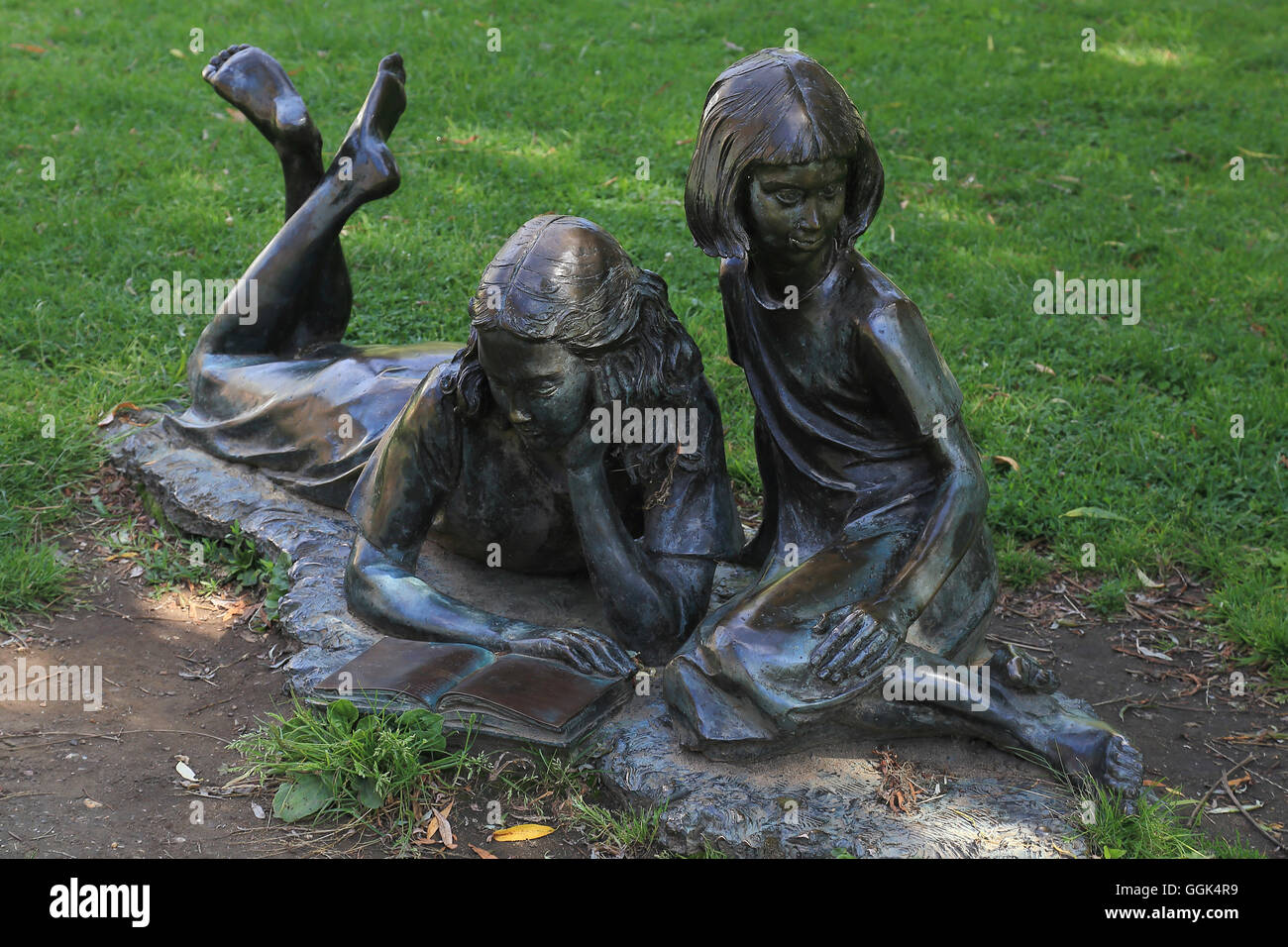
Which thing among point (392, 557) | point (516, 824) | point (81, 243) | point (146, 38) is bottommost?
point (516, 824)

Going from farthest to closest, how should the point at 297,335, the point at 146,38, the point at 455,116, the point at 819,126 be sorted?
the point at 146,38
the point at 455,116
the point at 297,335
the point at 819,126

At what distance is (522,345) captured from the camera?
358 cm

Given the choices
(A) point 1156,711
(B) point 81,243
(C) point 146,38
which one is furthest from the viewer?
(C) point 146,38

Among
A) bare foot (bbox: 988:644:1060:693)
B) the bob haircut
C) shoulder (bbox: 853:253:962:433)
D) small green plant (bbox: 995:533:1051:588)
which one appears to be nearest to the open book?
bare foot (bbox: 988:644:1060:693)

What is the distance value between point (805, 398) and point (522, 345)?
83cm

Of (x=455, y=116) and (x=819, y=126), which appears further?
(x=455, y=116)

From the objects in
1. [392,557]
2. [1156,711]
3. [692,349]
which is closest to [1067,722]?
[1156,711]

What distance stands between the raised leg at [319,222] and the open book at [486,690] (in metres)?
1.84

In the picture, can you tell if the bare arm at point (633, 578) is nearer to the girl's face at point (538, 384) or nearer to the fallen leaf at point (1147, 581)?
the girl's face at point (538, 384)

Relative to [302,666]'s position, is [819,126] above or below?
above

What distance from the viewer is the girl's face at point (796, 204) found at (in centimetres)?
344

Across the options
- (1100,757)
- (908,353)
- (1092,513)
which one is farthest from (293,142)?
(1100,757)

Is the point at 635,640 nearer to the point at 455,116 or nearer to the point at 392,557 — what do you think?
the point at 392,557

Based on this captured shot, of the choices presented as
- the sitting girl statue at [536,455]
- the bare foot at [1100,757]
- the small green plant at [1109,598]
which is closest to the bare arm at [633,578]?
the sitting girl statue at [536,455]
